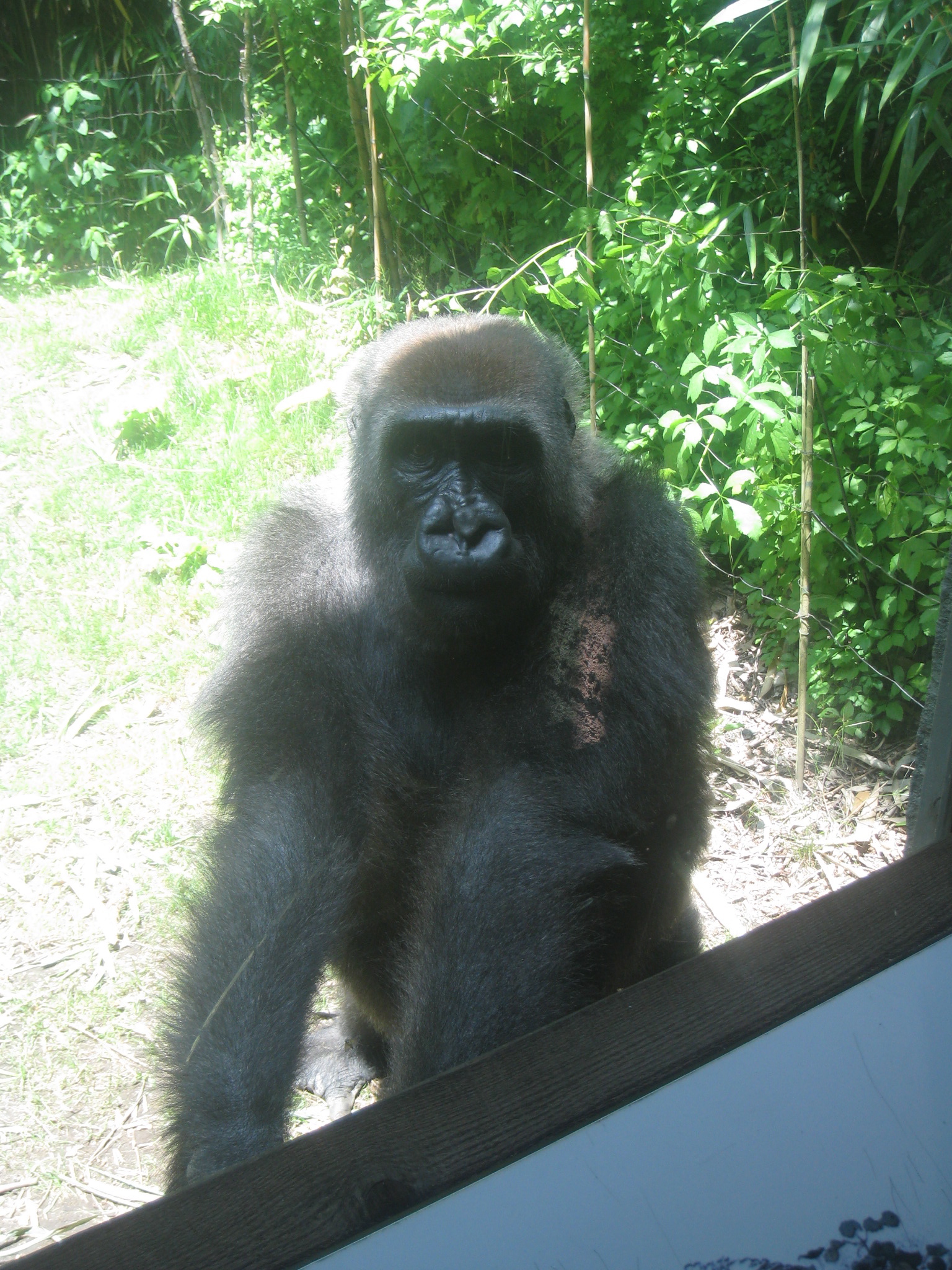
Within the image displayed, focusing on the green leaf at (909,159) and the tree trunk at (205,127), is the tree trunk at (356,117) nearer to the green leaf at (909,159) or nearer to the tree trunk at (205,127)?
the tree trunk at (205,127)

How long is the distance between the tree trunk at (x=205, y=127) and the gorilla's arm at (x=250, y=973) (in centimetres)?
130

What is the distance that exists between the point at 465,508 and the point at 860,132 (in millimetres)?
1480

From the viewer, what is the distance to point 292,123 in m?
2.25

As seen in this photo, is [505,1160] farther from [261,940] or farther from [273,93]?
[273,93]

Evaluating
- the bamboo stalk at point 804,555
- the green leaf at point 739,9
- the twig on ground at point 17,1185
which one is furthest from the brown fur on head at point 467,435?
the twig on ground at point 17,1185

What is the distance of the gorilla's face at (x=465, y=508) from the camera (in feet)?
6.47

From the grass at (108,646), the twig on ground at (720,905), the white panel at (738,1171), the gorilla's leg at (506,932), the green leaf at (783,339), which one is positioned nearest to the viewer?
the white panel at (738,1171)

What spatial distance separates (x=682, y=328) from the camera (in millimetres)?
3336

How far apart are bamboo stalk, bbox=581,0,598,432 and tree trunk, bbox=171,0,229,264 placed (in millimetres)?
1055

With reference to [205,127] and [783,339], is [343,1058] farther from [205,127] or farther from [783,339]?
[783,339]

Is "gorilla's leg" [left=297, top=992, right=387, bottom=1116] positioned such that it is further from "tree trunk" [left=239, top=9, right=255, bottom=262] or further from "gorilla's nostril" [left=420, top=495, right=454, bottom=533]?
"tree trunk" [left=239, top=9, right=255, bottom=262]

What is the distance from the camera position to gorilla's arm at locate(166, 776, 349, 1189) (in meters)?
1.74

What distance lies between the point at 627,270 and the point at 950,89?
3.43 ft

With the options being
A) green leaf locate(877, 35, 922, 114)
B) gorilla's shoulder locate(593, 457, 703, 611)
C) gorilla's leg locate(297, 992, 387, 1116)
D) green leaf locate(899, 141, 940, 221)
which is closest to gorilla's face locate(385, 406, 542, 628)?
gorilla's shoulder locate(593, 457, 703, 611)
